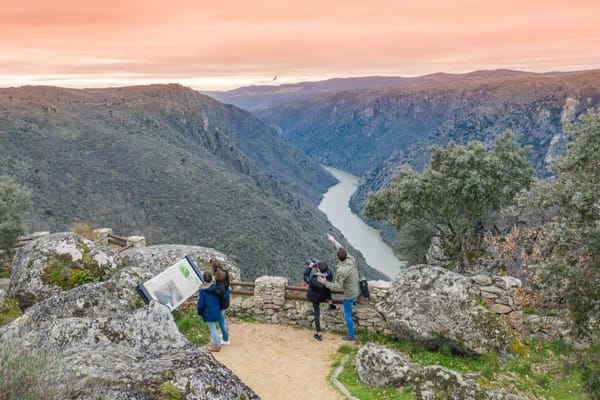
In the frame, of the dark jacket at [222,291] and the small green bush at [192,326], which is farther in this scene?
the small green bush at [192,326]

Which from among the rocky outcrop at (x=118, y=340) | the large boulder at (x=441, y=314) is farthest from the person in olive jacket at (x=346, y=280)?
the rocky outcrop at (x=118, y=340)

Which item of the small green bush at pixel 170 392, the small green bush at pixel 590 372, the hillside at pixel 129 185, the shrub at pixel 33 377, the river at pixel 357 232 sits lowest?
the river at pixel 357 232

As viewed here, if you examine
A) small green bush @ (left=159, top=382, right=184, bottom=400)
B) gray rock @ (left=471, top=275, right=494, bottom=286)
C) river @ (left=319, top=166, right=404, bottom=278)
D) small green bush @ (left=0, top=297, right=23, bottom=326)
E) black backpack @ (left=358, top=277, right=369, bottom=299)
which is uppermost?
small green bush @ (left=159, top=382, right=184, bottom=400)

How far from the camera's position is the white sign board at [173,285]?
881 cm

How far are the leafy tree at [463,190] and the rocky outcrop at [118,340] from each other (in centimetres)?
1083

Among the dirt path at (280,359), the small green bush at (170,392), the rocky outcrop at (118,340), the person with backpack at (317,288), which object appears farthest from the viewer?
the person with backpack at (317,288)

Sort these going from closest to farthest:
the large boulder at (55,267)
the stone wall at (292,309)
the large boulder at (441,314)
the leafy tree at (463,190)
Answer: the large boulder at (441,314), the stone wall at (292,309), the large boulder at (55,267), the leafy tree at (463,190)

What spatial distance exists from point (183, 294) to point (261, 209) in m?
59.9

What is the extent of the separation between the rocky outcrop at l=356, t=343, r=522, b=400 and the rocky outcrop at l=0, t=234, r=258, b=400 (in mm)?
3316

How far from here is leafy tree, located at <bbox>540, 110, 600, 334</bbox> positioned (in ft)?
20.3

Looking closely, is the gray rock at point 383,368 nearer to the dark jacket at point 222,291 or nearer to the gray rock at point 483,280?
the gray rock at point 483,280

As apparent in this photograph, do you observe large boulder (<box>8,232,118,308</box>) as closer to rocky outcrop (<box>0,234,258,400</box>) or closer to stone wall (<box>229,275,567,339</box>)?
rocky outcrop (<box>0,234,258,400</box>)

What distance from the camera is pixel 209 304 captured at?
8.80 metres

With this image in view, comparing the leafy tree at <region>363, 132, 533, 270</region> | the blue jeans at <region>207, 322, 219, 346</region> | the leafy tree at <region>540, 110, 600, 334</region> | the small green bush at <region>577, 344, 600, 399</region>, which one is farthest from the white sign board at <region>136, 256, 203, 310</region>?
the leafy tree at <region>363, 132, 533, 270</region>
